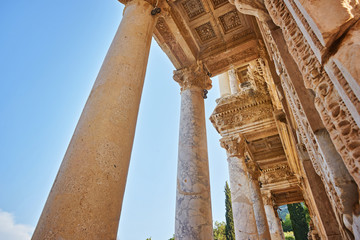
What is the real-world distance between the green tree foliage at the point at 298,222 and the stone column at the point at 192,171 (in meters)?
22.7

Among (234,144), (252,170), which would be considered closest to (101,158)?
(234,144)

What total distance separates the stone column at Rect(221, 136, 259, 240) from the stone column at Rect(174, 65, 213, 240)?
3.03 meters

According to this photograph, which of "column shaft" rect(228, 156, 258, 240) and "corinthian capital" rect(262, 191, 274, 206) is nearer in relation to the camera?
"column shaft" rect(228, 156, 258, 240)

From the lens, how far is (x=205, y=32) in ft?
26.5

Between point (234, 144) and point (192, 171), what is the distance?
4725 mm

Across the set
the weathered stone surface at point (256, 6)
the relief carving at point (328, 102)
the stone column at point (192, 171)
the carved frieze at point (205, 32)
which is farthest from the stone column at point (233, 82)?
the relief carving at point (328, 102)

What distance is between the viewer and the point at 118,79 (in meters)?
3.14

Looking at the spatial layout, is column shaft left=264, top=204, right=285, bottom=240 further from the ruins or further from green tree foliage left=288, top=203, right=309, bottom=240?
green tree foliage left=288, top=203, right=309, bottom=240

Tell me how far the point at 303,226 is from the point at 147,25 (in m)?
26.8

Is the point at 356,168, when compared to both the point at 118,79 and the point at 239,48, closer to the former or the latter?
the point at 118,79

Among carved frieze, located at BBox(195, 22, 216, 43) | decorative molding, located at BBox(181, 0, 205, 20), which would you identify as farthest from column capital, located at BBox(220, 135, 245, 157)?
decorative molding, located at BBox(181, 0, 205, 20)

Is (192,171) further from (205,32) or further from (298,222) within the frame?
(298,222)

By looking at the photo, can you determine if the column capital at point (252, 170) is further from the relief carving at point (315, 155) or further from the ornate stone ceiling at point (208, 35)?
the relief carving at point (315, 155)

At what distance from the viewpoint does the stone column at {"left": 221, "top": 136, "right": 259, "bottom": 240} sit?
7.20 m
